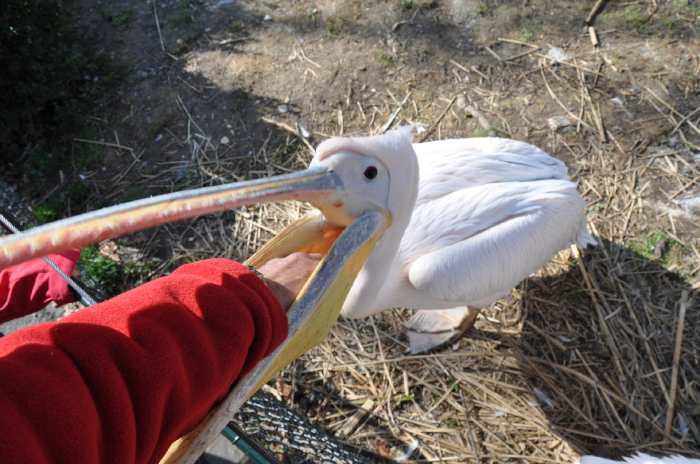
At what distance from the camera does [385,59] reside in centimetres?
330

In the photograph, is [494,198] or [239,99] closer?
[494,198]

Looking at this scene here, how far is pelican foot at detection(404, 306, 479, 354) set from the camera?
2520 mm

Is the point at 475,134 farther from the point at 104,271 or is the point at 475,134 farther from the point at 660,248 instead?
the point at 104,271

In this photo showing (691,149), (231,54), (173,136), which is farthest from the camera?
(231,54)

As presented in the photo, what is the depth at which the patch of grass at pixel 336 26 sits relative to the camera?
344cm

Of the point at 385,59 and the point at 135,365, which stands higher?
the point at 135,365

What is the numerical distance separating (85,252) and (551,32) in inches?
119

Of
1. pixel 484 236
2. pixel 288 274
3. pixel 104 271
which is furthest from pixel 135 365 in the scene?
pixel 104 271

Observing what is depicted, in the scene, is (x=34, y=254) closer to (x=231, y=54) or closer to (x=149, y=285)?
(x=149, y=285)

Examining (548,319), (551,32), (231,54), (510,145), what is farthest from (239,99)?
(548,319)

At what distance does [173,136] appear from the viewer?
3191 millimetres

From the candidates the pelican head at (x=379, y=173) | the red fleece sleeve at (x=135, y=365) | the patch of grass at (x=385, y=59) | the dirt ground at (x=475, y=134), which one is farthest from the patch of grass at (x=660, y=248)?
the red fleece sleeve at (x=135, y=365)

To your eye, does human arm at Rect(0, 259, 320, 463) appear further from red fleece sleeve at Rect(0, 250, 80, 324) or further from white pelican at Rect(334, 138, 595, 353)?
red fleece sleeve at Rect(0, 250, 80, 324)

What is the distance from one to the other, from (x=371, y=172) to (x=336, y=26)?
2.30 metres
